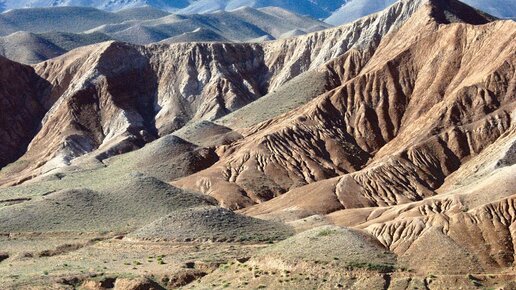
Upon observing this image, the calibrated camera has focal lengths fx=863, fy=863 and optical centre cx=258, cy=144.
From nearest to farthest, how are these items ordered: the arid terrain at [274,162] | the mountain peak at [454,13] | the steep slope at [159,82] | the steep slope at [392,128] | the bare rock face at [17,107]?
the arid terrain at [274,162]
the steep slope at [392,128]
the mountain peak at [454,13]
the steep slope at [159,82]
the bare rock face at [17,107]

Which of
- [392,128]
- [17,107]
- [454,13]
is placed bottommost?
[392,128]

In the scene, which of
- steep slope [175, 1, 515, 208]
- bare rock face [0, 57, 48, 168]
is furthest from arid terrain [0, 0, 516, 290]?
bare rock face [0, 57, 48, 168]

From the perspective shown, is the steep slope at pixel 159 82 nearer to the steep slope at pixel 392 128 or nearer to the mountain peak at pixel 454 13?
the mountain peak at pixel 454 13

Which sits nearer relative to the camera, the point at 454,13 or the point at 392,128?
the point at 392,128

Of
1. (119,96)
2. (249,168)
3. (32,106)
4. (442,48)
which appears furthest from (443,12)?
(32,106)

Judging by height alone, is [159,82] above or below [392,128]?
above

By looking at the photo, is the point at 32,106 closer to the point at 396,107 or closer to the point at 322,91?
the point at 322,91

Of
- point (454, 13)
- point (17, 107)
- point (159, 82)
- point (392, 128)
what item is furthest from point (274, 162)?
point (17, 107)

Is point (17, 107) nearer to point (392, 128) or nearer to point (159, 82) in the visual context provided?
point (159, 82)

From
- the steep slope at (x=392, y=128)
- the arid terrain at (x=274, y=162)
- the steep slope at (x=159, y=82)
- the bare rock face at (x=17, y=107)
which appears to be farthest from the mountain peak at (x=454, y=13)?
the bare rock face at (x=17, y=107)
